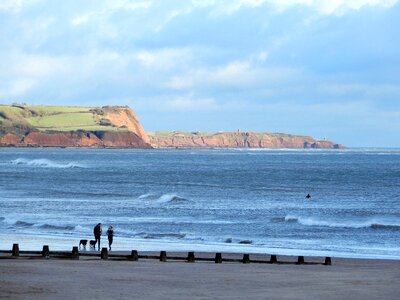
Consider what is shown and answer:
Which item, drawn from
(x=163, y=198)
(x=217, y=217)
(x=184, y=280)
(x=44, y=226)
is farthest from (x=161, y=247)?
(x=163, y=198)

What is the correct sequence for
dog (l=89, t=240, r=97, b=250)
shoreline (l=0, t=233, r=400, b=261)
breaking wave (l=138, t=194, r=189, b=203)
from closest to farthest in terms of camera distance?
dog (l=89, t=240, r=97, b=250) → shoreline (l=0, t=233, r=400, b=261) → breaking wave (l=138, t=194, r=189, b=203)

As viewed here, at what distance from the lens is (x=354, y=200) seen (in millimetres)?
89938

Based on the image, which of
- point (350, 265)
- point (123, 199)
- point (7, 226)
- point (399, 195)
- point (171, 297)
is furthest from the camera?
point (399, 195)

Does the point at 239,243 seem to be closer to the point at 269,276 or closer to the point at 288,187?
the point at 269,276

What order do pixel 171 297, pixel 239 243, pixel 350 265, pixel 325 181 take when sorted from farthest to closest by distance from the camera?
pixel 325 181, pixel 239 243, pixel 350 265, pixel 171 297

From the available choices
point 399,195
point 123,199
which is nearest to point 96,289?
point 123,199

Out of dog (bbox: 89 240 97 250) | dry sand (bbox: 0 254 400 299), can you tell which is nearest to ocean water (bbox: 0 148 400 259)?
dog (bbox: 89 240 97 250)

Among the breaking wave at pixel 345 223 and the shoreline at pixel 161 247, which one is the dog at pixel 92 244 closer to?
the shoreline at pixel 161 247

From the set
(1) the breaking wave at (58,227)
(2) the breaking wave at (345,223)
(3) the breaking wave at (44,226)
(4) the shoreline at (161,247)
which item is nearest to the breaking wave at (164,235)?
(4) the shoreline at (161,247)

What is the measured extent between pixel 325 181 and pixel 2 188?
Result: 50167 millimetres

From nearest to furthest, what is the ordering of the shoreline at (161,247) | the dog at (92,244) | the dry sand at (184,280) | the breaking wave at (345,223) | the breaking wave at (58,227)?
the dry sand at (184,280) < the dog at (92,244) < the shoreline at (161,247) < the breaking wave at (58,227) < the breaking wave at (345,223)

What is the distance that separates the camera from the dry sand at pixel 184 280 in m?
21.5

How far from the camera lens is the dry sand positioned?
2154 cm

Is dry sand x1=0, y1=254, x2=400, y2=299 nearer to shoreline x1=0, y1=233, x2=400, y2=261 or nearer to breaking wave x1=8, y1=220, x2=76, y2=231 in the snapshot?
shoreline x1=0, y1=233, x2=400, y2=261
